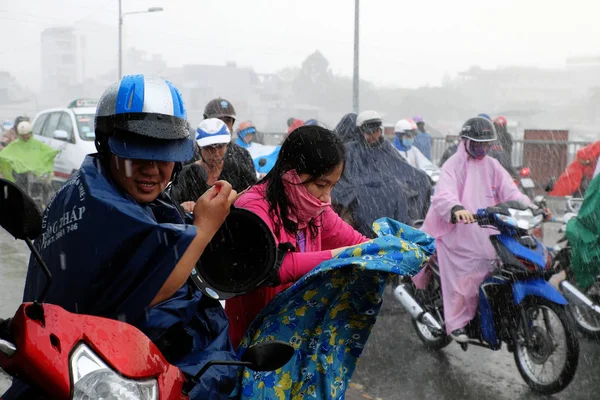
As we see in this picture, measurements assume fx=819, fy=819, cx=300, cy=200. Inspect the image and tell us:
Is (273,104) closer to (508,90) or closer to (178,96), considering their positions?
(508,90)

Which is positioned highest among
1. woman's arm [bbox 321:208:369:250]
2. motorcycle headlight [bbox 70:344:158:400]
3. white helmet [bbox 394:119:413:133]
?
white helmet [bbox 394:119:413:133]

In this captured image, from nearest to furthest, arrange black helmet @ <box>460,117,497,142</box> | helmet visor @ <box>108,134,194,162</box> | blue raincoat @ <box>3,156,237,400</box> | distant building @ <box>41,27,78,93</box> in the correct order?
1. blue raincoat @ <box>3,156,237,400</box>
2. helmet visor @ <box>108,134,194,162</box>
3. black helmet @ <box>460,117,497,142</box>
4. distant building @ <box>41,27,78,93</box>

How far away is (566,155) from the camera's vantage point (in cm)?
1780

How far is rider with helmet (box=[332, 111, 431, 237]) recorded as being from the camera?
26.1ft

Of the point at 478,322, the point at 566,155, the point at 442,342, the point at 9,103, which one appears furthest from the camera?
the point at 9,103

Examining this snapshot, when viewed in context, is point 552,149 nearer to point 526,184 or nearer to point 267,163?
point 526,184

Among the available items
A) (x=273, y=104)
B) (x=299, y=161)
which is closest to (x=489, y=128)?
(x=299, y=161)

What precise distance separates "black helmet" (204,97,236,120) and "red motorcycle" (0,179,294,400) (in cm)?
534

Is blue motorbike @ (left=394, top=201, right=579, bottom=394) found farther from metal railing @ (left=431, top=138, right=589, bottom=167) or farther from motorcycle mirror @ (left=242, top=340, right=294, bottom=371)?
metal railing @ (left=431, top=138, right=589, bottom=167)

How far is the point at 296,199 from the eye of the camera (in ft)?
10.00

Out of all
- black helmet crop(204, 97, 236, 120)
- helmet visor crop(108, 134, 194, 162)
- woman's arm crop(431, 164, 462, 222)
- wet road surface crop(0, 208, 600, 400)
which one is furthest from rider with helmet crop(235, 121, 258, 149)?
helmet visor crop(108, 134, 194, 162)

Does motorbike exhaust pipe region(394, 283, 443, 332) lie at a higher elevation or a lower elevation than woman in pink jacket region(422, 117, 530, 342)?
lower

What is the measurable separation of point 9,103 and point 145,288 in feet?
129

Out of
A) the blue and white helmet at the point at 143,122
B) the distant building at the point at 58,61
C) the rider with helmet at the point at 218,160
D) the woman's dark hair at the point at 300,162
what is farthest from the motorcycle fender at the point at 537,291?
the distant building at the point at 58,61
